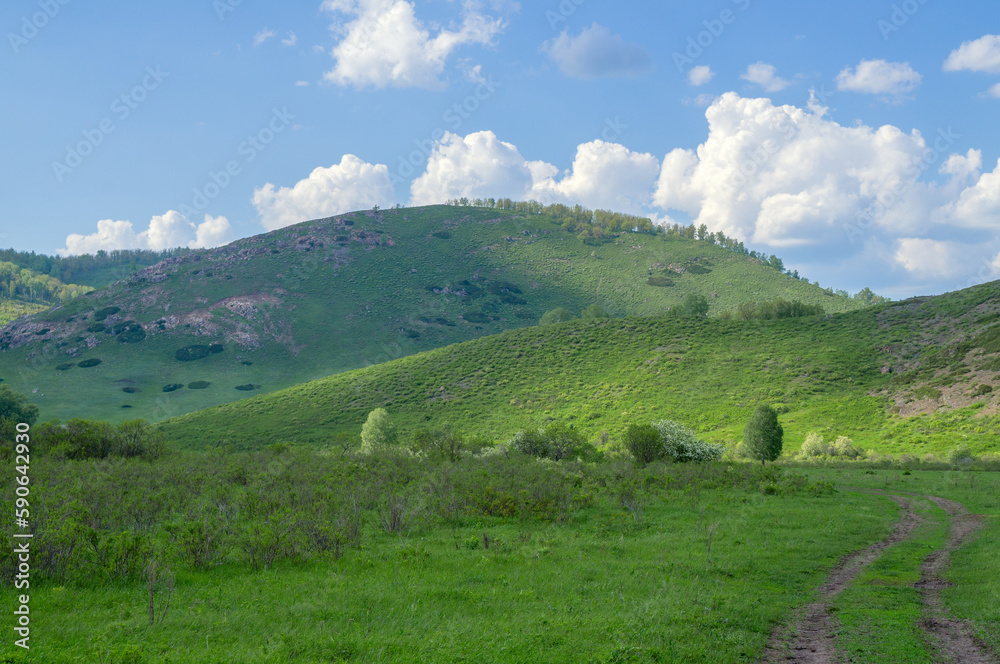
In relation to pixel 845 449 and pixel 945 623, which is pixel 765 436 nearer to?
pixel 845 449

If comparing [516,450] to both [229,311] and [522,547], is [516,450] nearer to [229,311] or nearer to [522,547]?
[522,547]

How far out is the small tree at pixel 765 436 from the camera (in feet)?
137

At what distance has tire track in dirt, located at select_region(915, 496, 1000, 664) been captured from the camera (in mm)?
9109

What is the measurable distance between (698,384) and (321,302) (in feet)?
347

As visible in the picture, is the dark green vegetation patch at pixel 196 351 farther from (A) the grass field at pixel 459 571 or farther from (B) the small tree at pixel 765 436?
(B) the small tree at pixel 765 436

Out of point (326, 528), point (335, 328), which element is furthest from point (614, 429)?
point (335, 328)

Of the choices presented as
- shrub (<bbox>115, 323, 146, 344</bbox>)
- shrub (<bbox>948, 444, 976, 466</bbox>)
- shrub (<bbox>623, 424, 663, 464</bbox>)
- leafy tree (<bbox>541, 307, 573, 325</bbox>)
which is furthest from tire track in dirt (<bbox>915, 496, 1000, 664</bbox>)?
shrub (<bbox>115, 323, 146, 344</bbox>)

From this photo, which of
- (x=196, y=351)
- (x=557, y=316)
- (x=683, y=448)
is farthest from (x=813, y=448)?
(x=196, y=351)

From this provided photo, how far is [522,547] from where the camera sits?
1573 cm

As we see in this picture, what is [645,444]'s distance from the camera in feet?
124

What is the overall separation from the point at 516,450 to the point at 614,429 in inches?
1028

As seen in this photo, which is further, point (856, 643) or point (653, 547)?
point (653, 547)

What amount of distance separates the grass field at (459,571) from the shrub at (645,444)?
473 inches

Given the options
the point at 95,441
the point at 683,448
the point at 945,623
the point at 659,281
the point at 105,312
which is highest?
the point at 659,281
